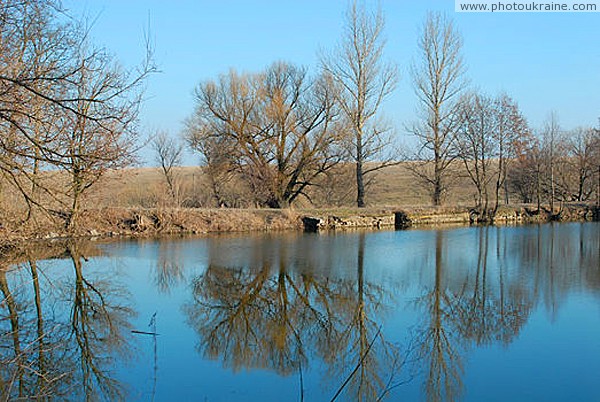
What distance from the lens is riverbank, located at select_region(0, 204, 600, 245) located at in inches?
819

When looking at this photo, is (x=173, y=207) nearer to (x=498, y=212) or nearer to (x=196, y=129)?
(x=196, y=129)

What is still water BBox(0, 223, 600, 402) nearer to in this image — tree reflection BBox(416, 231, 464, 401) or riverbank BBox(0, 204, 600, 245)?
tree reflection BBox(416, 231, 464, 401)

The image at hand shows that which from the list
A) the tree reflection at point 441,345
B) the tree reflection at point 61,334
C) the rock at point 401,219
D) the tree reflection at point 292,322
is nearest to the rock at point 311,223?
the rock at point 401,219

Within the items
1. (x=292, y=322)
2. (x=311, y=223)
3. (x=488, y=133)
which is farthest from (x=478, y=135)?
(x=292, y=322)

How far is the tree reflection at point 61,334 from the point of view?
Answer: 20.2ft

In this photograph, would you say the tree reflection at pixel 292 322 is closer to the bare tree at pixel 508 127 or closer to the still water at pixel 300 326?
the still water at pixel 300 326

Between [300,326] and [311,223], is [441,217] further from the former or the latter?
[300,326]

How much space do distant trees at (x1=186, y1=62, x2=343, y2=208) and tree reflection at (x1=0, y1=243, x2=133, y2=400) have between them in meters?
13.1

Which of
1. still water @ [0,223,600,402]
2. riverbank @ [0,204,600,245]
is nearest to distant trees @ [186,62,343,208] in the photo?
riverbank @ [0,204,600,245]

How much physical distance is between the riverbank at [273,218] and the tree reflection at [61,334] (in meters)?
5.94

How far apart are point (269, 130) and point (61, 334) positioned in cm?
1882

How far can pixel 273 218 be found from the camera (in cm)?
2356

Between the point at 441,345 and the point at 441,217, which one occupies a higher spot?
the point at 441,217

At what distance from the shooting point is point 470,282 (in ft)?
39.4
